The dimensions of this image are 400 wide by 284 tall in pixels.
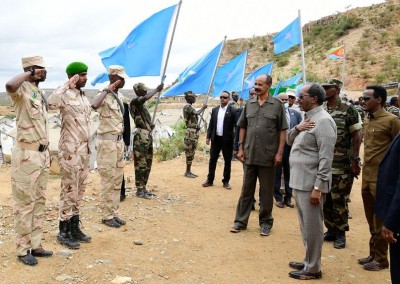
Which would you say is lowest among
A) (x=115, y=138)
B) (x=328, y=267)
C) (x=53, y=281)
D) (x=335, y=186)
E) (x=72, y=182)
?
(x=328, y=267)

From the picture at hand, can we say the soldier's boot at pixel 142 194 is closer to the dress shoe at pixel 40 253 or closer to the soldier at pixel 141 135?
the soldier at pixel 141 135

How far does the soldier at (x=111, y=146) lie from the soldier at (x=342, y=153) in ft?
8.16

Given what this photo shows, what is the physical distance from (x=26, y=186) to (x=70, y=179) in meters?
0.57

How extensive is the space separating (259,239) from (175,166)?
5.30 metres

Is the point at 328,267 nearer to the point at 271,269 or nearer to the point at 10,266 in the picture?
the point at 271,269

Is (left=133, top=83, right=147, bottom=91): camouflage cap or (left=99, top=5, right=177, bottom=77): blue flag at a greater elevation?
(left=99, top=5, right=177, bottom=77): blue flag

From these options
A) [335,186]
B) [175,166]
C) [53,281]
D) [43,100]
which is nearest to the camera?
[53,281]

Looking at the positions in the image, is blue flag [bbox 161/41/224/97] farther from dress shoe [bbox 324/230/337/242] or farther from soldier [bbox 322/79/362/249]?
dress shoe [bbox 324/230/337/242]

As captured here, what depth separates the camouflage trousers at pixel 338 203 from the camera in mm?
4645

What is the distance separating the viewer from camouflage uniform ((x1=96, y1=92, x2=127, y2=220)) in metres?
4.89

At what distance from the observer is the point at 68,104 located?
13.7 ft

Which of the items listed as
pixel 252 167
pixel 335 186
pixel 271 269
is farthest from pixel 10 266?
pixel 335 186

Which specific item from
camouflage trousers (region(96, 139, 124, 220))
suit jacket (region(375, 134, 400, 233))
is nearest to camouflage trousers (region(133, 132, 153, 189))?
camouflage trousers (region(96, 139, 124, 220))

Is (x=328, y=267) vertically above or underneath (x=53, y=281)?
underneath
